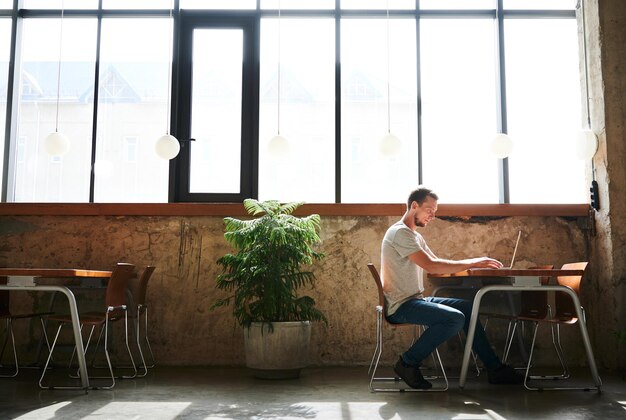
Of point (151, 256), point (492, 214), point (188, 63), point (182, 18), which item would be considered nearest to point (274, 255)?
point (151, 256)

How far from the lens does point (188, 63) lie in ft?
22.0

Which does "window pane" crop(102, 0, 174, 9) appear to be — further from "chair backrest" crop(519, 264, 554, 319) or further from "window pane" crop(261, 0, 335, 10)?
"chair backrest" crop(519, 264, 554, 319)

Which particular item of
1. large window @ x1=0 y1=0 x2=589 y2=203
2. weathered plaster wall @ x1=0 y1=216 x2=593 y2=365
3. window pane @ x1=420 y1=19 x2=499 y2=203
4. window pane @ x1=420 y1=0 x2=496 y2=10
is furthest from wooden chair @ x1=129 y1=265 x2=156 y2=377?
window pane @ x1=420 y1=0 x2=496 y2=10

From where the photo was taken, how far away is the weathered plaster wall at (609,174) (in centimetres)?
564

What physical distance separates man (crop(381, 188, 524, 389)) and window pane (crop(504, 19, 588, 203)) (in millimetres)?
2203

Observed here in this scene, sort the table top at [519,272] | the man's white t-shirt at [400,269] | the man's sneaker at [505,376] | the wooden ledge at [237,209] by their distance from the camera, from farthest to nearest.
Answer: the wooden ledge at [237,209] < the man's sneaker at [505,376] < the man's white t-shirt at [400,269] < the table top at [519,272]

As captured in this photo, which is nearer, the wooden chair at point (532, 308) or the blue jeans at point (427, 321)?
the blue jeans at point (427, 321)

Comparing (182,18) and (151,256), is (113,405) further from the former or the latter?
(182,18)

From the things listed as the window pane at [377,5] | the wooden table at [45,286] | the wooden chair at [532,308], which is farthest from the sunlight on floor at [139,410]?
the window pane at [377,5]

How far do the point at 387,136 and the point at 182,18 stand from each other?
2655 millimetres

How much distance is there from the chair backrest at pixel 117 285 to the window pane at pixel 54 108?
1.90 meters

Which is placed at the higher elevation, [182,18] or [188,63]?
[182,18]

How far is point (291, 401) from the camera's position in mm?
4117

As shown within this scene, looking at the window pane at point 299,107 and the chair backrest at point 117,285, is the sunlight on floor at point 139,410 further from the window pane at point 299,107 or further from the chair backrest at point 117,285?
the window pane at point 299,107
